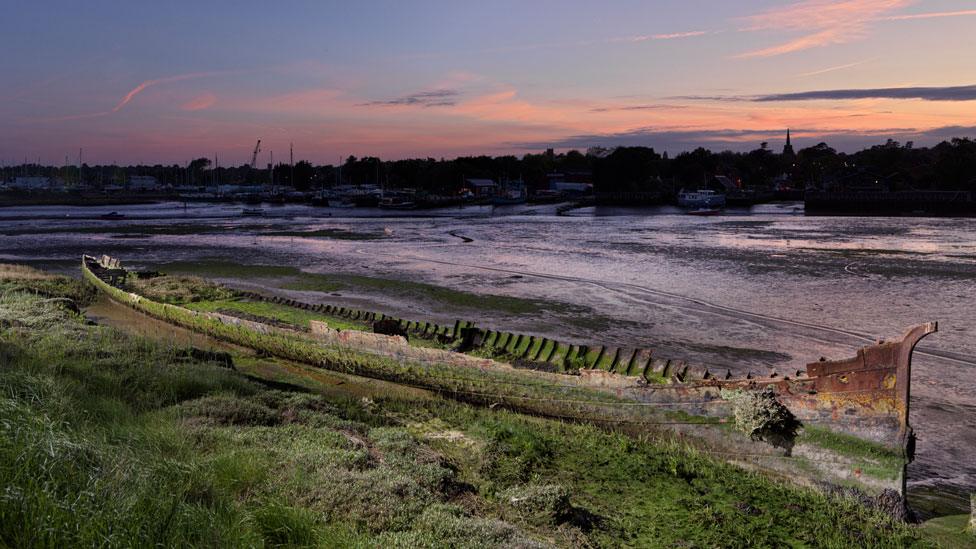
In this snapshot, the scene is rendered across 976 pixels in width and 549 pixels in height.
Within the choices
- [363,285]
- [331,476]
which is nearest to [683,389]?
[331,476]

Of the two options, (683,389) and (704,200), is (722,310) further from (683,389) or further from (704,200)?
(704,200)

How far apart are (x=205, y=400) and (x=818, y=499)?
1080 cm

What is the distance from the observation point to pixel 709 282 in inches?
1383

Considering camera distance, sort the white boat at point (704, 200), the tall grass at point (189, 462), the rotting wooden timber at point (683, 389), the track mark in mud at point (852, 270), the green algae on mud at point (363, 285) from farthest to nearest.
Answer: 1. the white boat at point (704, 200)
2. the track mark in mud at point (852, 270)
3. the green algae on mud at point (363, 285)
4. the rotting wooden timber at point (683, 389)
5. the tall grass at point (189, 462)

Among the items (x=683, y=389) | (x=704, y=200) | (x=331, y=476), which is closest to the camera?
(x=331, y=476)

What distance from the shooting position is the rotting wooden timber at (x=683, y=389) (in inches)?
378

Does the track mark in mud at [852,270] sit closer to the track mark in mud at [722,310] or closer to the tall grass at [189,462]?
the track mark in mud at [722,310]

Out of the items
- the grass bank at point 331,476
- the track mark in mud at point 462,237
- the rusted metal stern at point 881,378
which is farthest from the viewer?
the track mark in mud at point 462,237

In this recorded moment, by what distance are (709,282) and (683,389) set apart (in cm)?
2549

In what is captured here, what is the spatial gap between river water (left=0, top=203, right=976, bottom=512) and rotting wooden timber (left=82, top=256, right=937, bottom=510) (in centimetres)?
221

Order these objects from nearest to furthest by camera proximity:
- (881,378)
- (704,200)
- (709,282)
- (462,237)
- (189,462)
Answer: (189,462), (881,378), (709,282), (462,237), (704,200)

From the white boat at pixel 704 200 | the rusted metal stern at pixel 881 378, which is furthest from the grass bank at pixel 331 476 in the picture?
the white boat at pixel 704 200

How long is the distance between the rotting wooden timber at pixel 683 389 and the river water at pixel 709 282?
2211 millimetres

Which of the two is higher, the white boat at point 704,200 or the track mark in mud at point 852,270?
the white boat at point 704,200
